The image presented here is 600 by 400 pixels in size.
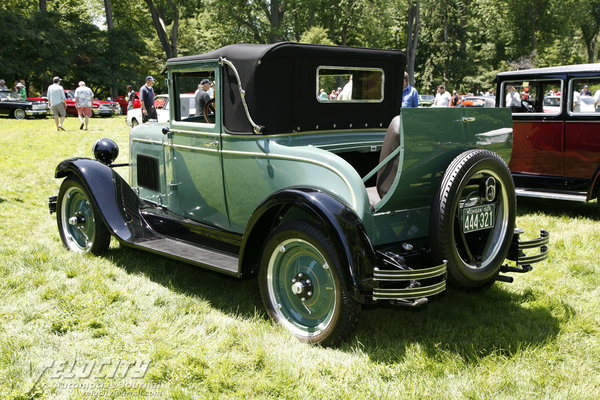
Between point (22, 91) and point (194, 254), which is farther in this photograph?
point (22, 91)

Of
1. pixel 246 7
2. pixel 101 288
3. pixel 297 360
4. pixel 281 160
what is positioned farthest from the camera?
pixel 246 7

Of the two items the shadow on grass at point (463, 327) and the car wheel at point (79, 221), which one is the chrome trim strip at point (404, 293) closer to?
the shadow on grass at point (463, 327)

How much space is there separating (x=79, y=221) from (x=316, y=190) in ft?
10.2

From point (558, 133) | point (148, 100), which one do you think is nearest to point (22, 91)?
point (148, 100)

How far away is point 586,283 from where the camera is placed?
4.60 m

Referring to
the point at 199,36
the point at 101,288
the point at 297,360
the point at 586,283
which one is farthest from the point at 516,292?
the point at 199,36

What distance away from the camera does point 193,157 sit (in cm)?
467

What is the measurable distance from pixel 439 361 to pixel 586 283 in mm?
2126

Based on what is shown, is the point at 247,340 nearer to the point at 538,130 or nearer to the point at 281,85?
the point at 281,85

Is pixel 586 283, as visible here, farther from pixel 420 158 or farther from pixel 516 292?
pixel 420 158

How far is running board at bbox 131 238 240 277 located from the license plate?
1.62 metres

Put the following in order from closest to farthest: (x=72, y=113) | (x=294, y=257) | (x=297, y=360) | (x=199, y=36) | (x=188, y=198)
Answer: (x=297, y=360)
(x=294, y=257)
(x=188, y=198)
(x=72, y=113)
(x=199, y=36)

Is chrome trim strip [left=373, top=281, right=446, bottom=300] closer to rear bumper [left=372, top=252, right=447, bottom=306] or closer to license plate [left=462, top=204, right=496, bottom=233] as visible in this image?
rear bumper [left=372, top=252, right=447, bottom=306]

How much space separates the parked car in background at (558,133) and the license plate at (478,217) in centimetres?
435
